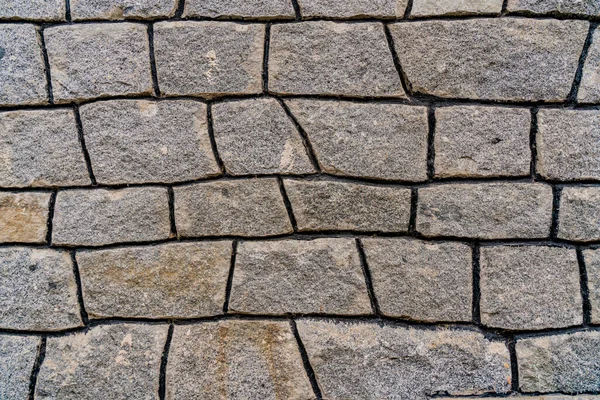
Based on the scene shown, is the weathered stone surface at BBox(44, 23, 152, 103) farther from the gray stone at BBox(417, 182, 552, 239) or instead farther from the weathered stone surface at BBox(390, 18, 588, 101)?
the gray stone at BBox(417, 182, 552, 239)

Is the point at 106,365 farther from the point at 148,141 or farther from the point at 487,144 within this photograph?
the point at 487,144

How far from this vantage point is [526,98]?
1.18 meters

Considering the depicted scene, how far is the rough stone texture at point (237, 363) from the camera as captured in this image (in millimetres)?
1162

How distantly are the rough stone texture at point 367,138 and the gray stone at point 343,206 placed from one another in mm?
55

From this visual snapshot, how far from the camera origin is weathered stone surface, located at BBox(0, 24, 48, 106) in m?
1.20

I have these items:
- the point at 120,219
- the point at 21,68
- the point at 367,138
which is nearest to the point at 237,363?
the point at 120,219

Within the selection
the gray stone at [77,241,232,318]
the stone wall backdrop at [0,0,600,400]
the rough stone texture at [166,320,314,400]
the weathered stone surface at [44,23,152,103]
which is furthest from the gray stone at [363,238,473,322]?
the weathered stone surface at [44,23,152,103]

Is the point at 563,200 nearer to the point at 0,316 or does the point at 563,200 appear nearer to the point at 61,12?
the point at 61,12

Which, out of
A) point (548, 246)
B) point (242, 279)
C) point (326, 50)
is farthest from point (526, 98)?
point (242, 279)

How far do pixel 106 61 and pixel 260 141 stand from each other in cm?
58

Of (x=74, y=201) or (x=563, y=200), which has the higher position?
(x=563, y=200)

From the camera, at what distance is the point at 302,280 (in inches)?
46.3

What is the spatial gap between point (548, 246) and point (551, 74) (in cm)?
56

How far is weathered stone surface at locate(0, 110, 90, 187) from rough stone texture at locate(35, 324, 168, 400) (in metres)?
0.52
